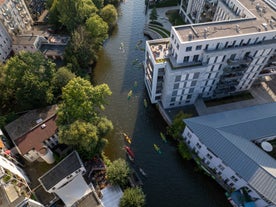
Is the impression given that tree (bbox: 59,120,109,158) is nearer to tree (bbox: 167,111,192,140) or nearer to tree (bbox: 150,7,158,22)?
tree (bbox: 167,111,192,140)

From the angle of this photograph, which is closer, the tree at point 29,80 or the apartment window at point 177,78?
the apartment window at point 177,78

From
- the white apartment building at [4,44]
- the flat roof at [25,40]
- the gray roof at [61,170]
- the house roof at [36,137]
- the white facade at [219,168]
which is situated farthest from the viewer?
the flat roof at [25,40]

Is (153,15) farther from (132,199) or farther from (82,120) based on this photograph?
(132,199)

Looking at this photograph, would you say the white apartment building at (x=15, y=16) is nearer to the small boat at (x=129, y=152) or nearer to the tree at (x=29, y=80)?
the tree at (x=29, y=80)

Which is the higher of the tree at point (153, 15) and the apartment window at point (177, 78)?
the apartment window at point (177, 78)

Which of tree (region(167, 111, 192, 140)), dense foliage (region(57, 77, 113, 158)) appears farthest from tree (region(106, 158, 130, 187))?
tree (region(167, 111, 192, 140))

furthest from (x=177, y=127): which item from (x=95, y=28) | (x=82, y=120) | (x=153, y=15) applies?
(x=153, y=15)

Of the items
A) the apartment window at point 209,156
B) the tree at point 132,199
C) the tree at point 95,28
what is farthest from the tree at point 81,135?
the tree at point 95,28

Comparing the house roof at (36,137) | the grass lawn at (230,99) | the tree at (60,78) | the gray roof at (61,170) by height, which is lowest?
the grass lawn at (230,99)
